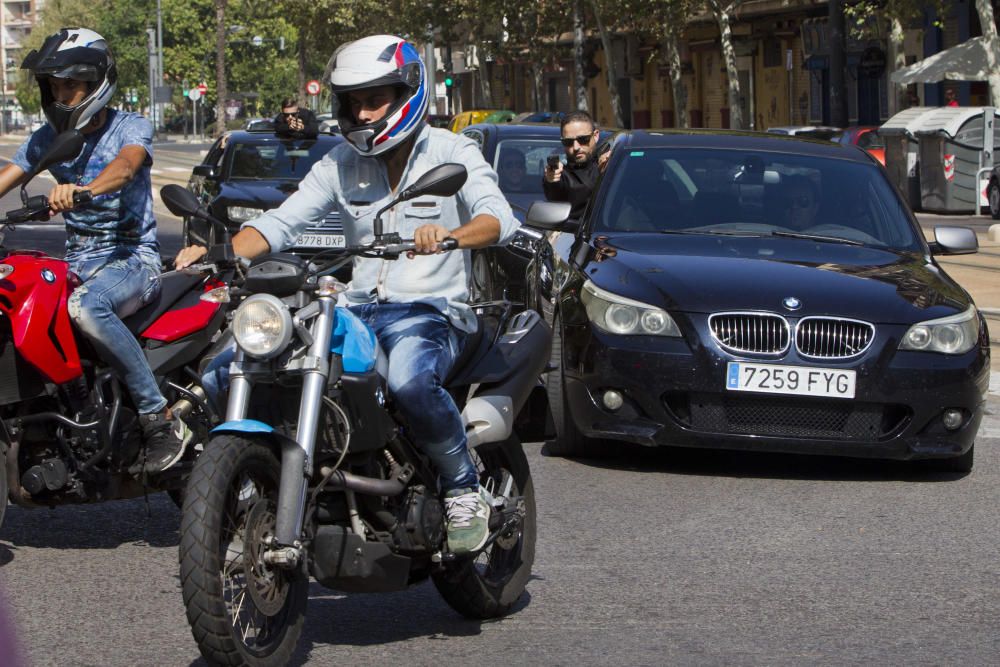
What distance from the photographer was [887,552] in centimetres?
651

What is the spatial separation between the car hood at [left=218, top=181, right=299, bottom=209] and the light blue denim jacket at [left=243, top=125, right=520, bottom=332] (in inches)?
463

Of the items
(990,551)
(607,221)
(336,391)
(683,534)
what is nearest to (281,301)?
(336,391)

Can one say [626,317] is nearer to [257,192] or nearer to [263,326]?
[263,326]

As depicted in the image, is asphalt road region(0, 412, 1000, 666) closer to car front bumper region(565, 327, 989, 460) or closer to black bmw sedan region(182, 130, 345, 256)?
car front bumper region(565, 327, 989, 460)

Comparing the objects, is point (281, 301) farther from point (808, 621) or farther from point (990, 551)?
point (990, 551)

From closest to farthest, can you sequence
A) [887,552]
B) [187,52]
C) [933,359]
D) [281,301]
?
[281,301]
[887,552]
[933,359]
[187,52]

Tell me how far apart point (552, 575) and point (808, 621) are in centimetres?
97

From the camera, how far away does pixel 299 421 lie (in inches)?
178

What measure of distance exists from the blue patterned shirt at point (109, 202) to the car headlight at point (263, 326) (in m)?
2.33

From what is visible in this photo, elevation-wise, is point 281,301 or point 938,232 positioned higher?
point 281,301

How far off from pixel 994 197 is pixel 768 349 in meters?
20.0

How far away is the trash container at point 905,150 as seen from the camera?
29.4 meters

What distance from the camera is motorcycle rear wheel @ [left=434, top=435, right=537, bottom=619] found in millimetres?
5340

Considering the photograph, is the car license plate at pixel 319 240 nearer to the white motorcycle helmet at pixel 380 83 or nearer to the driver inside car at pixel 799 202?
the driver inside car at pixel 799 202
